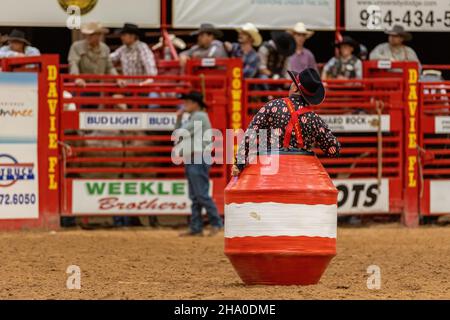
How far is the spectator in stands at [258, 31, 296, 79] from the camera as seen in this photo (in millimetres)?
15367

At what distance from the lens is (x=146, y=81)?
15.0 metres

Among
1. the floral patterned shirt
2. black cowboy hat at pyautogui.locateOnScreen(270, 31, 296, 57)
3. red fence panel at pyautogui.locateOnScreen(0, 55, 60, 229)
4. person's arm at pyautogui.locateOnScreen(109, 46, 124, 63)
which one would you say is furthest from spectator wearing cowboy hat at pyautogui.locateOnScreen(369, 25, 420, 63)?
the floral patterned shirt

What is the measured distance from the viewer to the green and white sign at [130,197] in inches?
573

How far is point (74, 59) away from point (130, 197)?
186 cm

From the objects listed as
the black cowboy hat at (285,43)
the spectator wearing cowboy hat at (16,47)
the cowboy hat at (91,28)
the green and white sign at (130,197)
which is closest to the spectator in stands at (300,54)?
the black cowboy hat at (285,43)

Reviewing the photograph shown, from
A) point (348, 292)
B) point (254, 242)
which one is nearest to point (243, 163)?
point (254, 242)

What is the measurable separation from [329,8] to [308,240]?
8.14 meters

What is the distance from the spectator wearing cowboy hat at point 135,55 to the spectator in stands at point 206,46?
16.3 inches

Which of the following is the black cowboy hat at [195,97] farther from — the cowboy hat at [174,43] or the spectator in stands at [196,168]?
the cowboy hat at [174,43]

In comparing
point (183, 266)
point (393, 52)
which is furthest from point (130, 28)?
point (183, 266)

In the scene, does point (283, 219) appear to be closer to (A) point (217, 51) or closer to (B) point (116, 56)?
(A) point (217, 51)

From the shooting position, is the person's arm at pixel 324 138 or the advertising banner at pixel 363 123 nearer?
the person's arm at pixel 324 138

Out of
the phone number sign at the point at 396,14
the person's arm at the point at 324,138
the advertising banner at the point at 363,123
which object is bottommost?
the advertising banner at the point at 363,123

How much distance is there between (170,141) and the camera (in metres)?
15.2
